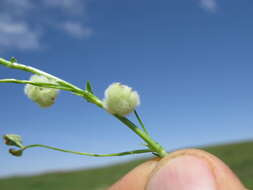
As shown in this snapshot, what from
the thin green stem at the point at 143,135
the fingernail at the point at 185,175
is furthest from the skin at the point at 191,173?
the thin green stem at the point at 143,135

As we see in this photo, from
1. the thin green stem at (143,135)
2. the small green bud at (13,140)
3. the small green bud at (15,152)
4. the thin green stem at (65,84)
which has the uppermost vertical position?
the thin green stem at (65,84)

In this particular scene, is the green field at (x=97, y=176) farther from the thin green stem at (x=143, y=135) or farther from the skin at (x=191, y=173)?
the thin green stem at (x=143, y=135)

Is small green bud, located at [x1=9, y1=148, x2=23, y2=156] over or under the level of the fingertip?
over

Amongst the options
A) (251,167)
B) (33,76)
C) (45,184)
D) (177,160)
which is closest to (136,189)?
(177,160)

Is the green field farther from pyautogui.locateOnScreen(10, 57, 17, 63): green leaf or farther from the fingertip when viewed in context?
pyautogui.locateOnScreen(10, 57, 17, 63): green leaf

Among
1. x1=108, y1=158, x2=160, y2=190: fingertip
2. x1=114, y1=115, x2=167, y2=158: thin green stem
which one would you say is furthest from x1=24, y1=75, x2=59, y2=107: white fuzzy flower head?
x1=108, y1=158, x2=160, y2=190: fingertip
